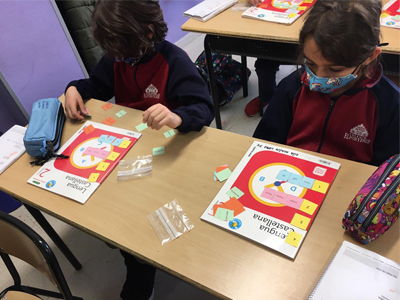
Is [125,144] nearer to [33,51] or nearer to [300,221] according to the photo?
[300,221]

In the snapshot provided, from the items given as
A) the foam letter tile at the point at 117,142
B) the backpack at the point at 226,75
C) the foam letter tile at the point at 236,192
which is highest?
the foam letter tile at the point at 117,142

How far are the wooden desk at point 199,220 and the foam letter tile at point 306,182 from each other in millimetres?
59

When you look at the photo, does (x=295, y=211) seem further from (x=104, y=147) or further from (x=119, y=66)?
(x=119, y=66)

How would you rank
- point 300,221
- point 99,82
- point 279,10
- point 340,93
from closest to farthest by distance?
point 300,221, point 340,93, point 99,82, point 279,10

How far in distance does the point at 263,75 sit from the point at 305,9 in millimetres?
562

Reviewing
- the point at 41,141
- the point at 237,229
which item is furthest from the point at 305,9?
the point at 41,141

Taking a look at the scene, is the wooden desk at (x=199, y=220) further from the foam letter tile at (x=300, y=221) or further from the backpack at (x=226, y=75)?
the backpack at (x=226, y=75)

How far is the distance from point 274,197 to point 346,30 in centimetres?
50

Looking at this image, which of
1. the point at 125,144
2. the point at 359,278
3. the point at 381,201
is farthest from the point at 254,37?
the point at 359,278

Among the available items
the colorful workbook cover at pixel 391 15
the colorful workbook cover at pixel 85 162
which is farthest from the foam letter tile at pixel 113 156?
the colorful workbook cover at pixel 391 15

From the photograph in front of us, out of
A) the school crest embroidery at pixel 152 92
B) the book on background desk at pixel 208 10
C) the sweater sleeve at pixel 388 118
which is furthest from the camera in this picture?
the book on background desk at pixel 208 10

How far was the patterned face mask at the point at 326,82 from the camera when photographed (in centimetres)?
89

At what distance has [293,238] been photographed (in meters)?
0.72

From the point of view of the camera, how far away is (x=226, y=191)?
857 mm
